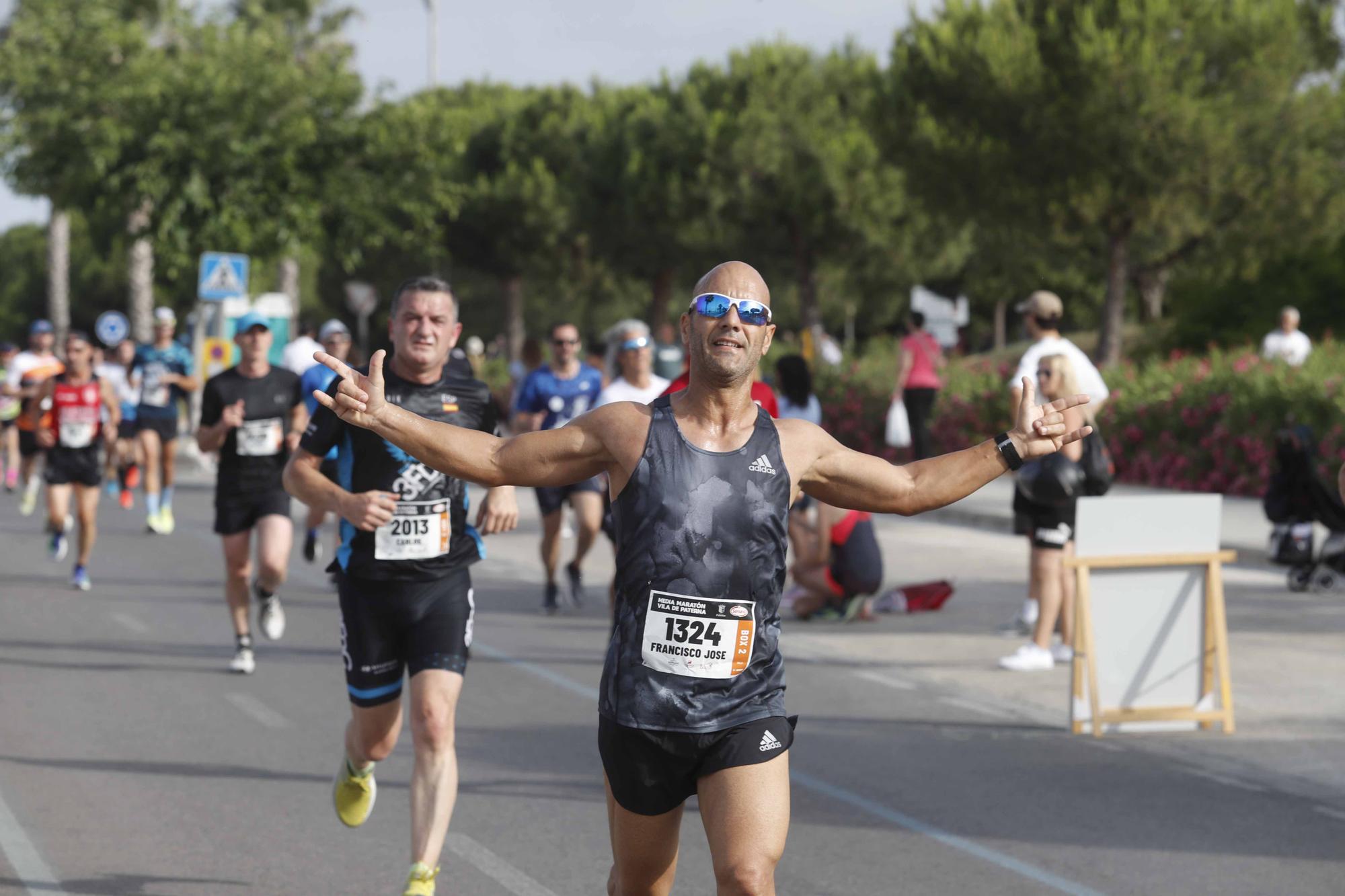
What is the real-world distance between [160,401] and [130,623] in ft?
25.5

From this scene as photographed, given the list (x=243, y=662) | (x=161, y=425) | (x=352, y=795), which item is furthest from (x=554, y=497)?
(x=161, y=425)

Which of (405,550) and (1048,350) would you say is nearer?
(405,550)

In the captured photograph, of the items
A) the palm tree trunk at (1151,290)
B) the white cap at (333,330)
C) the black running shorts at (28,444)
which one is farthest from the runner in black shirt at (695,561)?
the palm tree trunk at (1151,290)

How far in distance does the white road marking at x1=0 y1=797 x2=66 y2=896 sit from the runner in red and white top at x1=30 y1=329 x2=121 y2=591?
7102 mm

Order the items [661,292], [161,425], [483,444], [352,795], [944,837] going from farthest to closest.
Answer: [661,292], [161,425], [944,837], [352,795], [483,444]

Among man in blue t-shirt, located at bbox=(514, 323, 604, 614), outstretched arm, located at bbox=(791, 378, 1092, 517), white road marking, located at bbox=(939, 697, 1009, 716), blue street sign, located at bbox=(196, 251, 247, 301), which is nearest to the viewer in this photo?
outstretched arm, located at bbox=(791, 378, 1092, 517)

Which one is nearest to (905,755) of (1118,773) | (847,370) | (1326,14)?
(1118,773)

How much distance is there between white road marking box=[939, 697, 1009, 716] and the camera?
8.69 metres

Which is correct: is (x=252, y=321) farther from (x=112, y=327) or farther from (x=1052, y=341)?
(x=112, y=327)

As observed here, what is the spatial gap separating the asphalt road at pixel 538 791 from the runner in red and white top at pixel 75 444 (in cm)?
226

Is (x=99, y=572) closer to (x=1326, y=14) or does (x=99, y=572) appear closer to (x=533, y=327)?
(x=1326, y=14)

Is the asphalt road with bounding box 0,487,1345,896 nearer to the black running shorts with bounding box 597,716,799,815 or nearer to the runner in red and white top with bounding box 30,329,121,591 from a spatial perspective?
the black running shorts with bounding box 597,716,799,815

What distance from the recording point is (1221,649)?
816 centimetres

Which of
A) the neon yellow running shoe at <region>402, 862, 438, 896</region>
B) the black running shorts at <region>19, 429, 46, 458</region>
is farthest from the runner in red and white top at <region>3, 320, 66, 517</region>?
the neon yellow running shoe at <region>402, 862, 438, 896</region>
